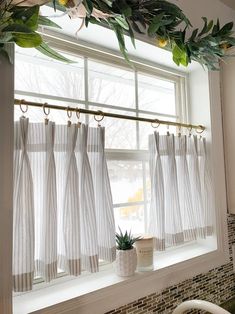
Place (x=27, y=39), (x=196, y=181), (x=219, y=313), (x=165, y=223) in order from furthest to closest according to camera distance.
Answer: (x=196, y=181) < (x=165, y=223) < (x=219, y=313) < (x=27, y=39)

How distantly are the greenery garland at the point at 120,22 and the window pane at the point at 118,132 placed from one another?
405 millimetres

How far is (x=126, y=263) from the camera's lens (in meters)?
1.22

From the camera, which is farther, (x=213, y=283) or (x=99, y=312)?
(x=213, y=283)

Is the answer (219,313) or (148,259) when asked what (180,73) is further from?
(219,313)

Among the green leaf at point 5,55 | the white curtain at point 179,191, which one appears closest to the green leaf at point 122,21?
the green leaf at point 5,55

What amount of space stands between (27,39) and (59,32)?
0.54 m

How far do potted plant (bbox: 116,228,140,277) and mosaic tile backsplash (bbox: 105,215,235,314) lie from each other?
0.14m

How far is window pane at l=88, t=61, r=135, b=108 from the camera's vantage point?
1.40 m

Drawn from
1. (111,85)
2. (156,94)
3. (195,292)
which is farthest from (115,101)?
(195,292)

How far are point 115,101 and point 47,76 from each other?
15.7 inches

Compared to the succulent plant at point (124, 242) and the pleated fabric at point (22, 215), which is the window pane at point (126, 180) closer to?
the succulent plant at point (124, 242)

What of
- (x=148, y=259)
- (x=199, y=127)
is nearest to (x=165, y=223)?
(x=148, y=259)

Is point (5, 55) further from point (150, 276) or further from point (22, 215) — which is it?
point (150, 276)

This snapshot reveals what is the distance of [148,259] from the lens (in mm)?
1296
